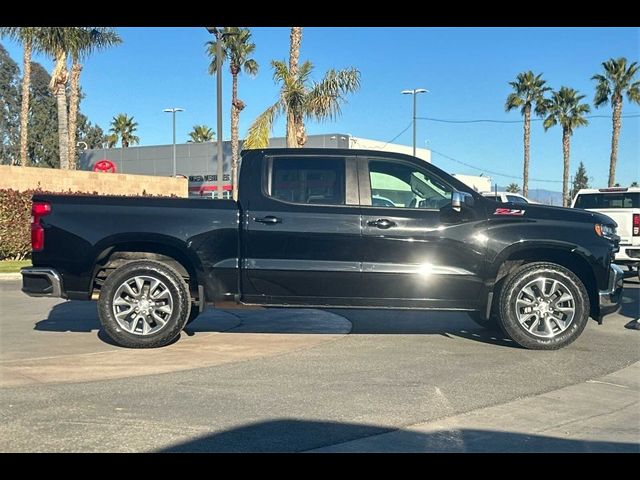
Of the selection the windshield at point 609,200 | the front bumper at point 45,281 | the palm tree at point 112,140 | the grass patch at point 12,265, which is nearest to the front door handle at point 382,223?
the front bumper at point 45,281

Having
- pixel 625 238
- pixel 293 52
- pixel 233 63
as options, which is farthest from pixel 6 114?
pixel 625 238

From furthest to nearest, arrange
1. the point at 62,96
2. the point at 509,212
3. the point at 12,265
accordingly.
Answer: the point at 62,96, the point at 12,265, the point at 509,212

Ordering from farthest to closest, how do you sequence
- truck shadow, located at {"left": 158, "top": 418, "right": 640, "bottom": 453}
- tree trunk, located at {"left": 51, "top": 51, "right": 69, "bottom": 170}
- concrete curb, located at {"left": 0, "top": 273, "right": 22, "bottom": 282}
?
1. tree trunk, located at {"left": 51, "top": 51, "right": 69, "bottom": 170}
2. concrete curb, located at {"left": 0, "top": 273, "right": 22, "bottom": 282}
3. truck shadow, located at {"left": 158, "top": 418, "right": 640, "bottom": 453}

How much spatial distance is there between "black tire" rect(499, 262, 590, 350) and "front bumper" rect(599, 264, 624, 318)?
0.60 ft

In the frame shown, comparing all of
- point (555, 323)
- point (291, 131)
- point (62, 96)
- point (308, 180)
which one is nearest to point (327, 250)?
point (308, 180)

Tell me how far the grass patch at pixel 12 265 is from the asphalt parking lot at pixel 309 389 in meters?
7.27

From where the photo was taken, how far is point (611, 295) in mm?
6934

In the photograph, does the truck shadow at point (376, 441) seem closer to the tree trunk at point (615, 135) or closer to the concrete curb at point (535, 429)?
the concrete curb at point (535, 429)

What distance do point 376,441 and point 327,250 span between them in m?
2.79

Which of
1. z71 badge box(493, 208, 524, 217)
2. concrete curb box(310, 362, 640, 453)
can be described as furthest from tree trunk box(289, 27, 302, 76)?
concrete curb box(310, 362, 640, 453)

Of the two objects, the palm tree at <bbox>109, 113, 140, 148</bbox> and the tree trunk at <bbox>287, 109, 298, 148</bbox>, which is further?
the palm tree at <bbox>109, 113, 140, 148</bbox>

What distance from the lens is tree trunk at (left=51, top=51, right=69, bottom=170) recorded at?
80.9 feet

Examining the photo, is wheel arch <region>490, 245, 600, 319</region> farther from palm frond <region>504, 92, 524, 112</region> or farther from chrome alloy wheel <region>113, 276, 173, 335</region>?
palm frond <region>504, 92, 524, 112</region>

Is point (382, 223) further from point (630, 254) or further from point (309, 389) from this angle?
point (630, 254)
